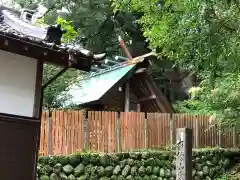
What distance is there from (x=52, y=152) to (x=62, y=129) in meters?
0.67

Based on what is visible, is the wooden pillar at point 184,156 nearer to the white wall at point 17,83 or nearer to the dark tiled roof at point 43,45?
the dark tiled roof at point 43,45

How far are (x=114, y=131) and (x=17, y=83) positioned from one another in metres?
5.50

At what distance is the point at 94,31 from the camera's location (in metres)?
19.6

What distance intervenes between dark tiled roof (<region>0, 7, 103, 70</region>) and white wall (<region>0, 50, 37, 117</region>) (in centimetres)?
23

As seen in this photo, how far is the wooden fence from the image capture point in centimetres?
936

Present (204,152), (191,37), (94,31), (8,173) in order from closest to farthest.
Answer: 1. (8,173)
2. (191,37)
3. (204,152)
4. (94,31)

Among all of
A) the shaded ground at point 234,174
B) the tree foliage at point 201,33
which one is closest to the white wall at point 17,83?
the tree foliage at point 201,33

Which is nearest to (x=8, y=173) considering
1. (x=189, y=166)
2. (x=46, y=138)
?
(x=189, y=166)

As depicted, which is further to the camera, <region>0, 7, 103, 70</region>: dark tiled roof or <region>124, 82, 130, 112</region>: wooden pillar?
<region>124, 82, 130, 112</region>: wooden pillar

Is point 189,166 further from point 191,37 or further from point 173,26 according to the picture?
point 173,26

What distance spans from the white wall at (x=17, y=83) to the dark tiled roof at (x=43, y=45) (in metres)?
0.23

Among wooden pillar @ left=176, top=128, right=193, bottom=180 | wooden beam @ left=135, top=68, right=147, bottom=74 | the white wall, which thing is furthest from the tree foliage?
wooden beam @ left=135, top=68, right=147, bottom=74

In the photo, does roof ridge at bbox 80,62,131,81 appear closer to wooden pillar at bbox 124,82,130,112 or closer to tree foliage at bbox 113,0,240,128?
wooden pillar at bbox 124,82,130,112

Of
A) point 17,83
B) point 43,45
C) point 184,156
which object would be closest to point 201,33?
point 184,156
